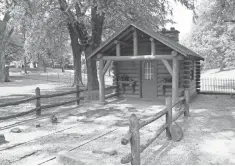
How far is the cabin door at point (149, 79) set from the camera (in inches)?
618

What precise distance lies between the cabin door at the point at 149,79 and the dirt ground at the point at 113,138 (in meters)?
3.26

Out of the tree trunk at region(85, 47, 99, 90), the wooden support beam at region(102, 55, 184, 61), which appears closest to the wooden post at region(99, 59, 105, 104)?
the wooden support beam at region(102, 55, 184, 61)

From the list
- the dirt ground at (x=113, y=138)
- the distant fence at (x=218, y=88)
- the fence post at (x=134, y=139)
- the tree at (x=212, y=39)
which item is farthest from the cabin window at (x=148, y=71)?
the tree at (x=212, y=39)

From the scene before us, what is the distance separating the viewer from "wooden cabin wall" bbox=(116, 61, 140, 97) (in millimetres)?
16188

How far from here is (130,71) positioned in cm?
1652

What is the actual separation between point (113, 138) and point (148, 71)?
8.67 m

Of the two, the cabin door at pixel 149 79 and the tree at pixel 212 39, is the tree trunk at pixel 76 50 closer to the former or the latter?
the cabin door at pixel 149 79

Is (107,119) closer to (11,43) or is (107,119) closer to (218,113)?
(218,113)

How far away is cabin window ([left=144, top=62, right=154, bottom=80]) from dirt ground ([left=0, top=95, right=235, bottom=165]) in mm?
3626

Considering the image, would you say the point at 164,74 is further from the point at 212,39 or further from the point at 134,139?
the point at 212,39

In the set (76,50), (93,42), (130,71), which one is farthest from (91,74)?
(76,50)

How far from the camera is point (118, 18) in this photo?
16562mm

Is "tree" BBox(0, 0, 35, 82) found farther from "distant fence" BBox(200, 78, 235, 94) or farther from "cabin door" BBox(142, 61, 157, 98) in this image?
"distant fence" BBox(200, 78, 235, 94)

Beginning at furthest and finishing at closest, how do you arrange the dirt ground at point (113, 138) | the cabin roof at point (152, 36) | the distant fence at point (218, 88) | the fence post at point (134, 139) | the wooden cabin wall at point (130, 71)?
the distant fence at point (218, 88) < the wooden cabin wall at point (130, 71) < the cabin roof at point (152, 36) < the dirt ground at point (113, 138) < the fence post at point (134, 139)
